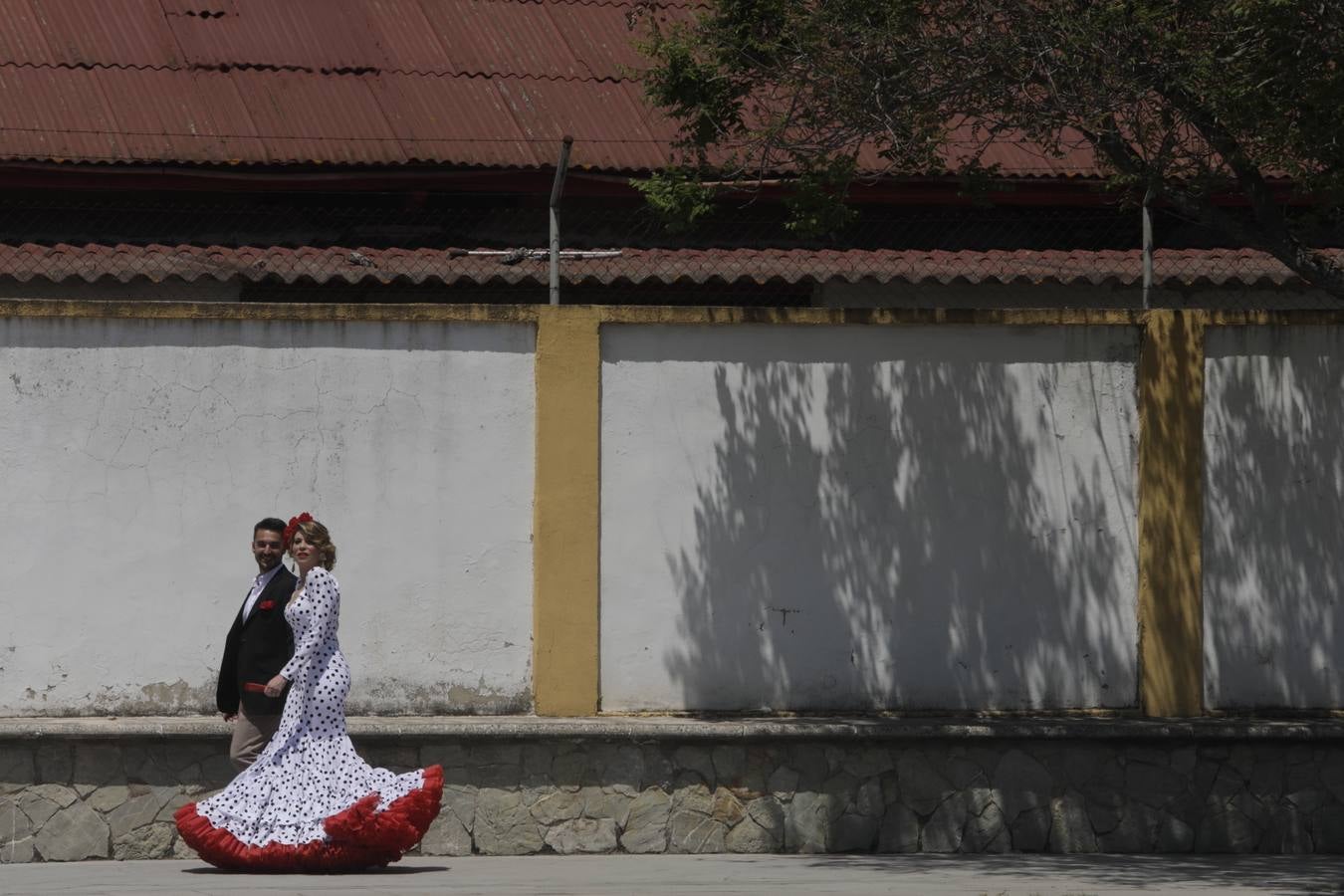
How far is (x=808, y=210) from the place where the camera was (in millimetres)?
9203

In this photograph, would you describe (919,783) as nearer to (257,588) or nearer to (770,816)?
(770,816)

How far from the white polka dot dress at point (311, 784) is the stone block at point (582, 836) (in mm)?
885

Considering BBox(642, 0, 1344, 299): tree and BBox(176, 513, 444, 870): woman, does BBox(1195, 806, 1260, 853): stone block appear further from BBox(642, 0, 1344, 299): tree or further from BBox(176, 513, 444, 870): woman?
BBox(176, 513, 444, 870): woman

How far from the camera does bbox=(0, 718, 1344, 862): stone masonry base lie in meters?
8.28

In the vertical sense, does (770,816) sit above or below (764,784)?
below

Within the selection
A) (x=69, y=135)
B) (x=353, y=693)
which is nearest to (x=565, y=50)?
(x=69, y=135)

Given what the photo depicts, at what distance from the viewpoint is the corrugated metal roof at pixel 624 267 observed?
33.1 ft

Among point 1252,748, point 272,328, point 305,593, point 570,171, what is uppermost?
point 570,171

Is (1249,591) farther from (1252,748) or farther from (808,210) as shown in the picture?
(808,210)

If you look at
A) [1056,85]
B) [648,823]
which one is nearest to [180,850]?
[648,823]

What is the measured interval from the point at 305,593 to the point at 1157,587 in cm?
396

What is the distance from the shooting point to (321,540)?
7949mm

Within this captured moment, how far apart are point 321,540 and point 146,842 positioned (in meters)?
1.57

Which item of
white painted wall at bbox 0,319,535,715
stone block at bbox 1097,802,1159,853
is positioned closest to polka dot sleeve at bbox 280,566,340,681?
white painted wall at bbox 0,319,535,715
